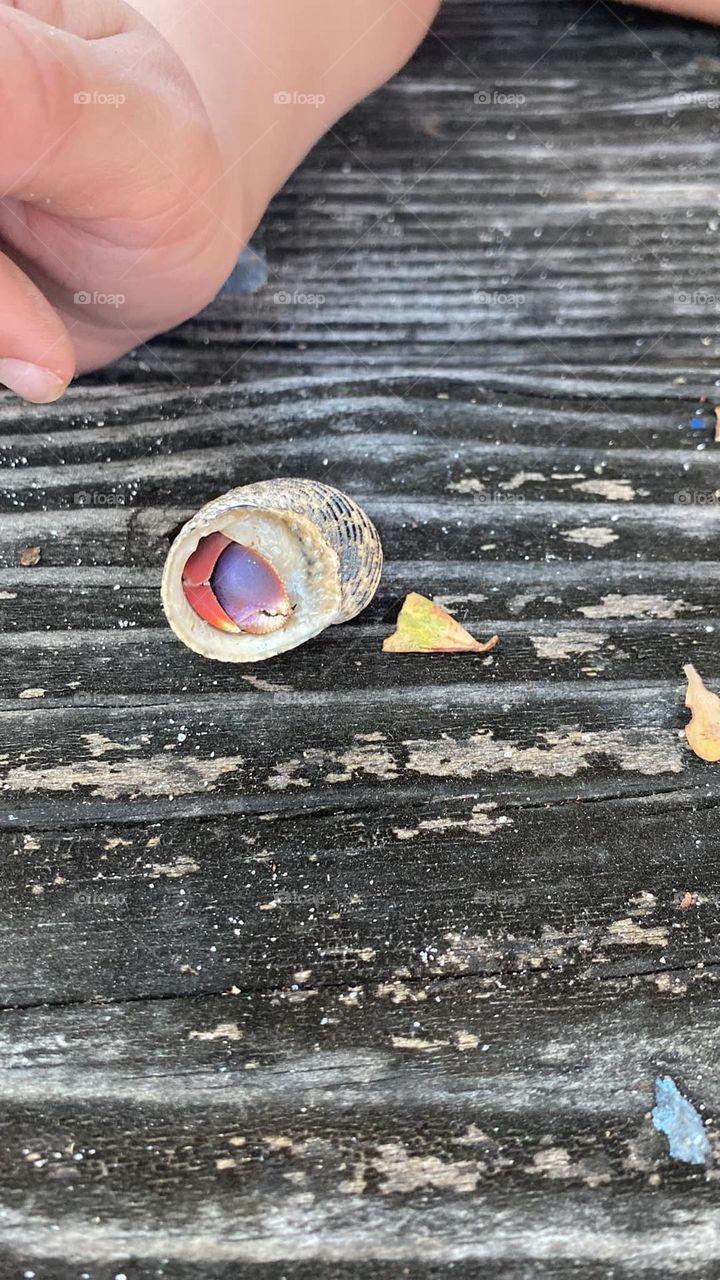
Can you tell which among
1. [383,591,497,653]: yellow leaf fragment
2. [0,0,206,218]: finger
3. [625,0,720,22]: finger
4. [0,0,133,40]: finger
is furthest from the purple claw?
[625,0,720,22]: finger

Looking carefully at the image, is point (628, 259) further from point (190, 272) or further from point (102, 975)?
point (102, 975)

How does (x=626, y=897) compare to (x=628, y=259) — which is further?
(x=628, y=259)

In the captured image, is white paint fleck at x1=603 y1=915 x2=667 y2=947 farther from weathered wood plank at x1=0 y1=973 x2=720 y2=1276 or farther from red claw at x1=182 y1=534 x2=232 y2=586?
red claw at x1=182 y1=534 x2=232 y2=586

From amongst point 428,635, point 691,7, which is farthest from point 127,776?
point 691,7

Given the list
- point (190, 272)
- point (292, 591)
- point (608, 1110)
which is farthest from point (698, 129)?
point (608, 1110)

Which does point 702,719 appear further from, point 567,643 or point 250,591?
point 250,591

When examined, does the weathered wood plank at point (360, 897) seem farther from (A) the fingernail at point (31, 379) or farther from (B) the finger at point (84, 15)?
(B) the finger at point (84, 15)
